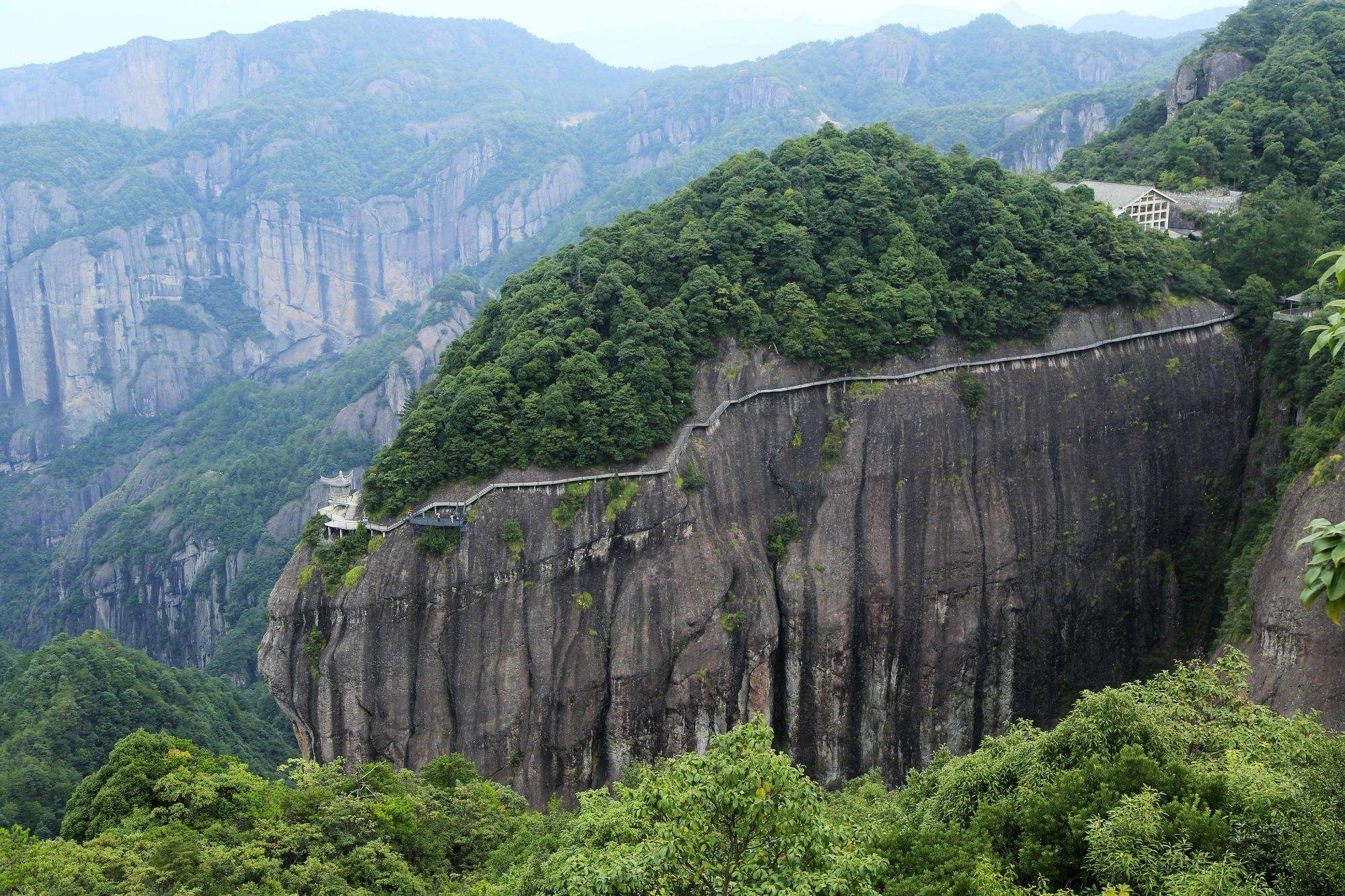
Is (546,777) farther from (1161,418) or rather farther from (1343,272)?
(1343,272)

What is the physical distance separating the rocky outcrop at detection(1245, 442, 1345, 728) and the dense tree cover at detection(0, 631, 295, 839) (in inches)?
1929

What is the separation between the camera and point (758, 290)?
49.7m

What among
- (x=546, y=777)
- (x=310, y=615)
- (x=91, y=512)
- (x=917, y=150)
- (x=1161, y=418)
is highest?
(x=917, y=150)

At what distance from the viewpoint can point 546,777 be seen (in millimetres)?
43531

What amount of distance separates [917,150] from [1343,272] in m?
47.8

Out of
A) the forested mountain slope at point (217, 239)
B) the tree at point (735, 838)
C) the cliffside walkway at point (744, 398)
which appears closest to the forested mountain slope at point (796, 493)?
the cliffside walkway at point (744, 398)

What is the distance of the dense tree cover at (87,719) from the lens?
54031mm

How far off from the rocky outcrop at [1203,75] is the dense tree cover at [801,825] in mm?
54542

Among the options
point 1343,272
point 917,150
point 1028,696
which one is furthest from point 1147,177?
point 1343,272

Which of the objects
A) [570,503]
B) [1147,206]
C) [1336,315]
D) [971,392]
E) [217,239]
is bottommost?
[570,503]

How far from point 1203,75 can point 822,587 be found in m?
47.4

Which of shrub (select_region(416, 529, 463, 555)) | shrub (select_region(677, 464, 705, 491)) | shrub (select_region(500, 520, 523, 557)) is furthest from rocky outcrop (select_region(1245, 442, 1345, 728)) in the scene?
shrub (select_region(416, 529, 463, 555))

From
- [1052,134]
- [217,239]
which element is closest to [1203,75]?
[1052,134]

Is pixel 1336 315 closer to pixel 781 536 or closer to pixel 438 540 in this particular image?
pixel 438 540
